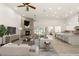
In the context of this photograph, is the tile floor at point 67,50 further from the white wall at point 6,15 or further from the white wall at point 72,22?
the white wall at point 6,15

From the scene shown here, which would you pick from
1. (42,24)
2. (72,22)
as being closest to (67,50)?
(42,24)

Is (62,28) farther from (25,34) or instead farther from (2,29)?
(2,29)

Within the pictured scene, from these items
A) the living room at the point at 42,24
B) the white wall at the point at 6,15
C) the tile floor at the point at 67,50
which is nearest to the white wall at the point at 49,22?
the living room at the point at 42,24

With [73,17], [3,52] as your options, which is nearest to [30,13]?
[73,17]

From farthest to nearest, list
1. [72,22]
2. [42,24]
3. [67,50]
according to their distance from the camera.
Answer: [72,22], [42,24], [67,50]

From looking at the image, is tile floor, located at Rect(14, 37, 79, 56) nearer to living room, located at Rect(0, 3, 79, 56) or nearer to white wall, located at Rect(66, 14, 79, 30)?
living room, located at Rect(0, 3, 79, 56)

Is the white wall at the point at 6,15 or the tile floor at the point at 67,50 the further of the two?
the white wall at the point at 6,15

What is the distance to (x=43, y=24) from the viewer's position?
10133 mm

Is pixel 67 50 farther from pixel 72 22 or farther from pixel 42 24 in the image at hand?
pixel 72 22

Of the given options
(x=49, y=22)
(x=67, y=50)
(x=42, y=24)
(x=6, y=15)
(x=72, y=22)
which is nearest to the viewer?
(x=67, y=50)

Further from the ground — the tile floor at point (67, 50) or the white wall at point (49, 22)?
the white wall at point (49, 22)

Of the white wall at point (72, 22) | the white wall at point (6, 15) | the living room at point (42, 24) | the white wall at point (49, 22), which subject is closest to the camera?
the white wall at point (6, 15)

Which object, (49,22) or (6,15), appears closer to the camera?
(6,15)

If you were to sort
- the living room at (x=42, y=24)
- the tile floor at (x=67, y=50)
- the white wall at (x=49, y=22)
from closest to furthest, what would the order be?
the tile floor at (x=67, y=50)
the living room at (x=42, y=24)
the white wall at (x=49, y=22)
